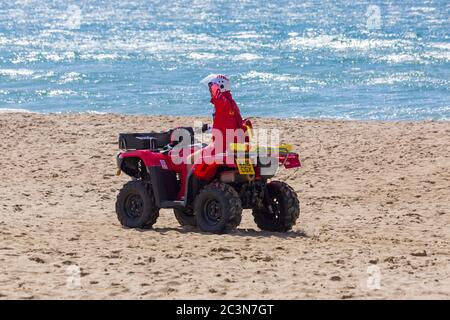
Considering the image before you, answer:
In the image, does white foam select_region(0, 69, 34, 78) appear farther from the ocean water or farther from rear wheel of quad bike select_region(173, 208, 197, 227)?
rear wheel of quad bike select_region(173, 208, 197, 227)

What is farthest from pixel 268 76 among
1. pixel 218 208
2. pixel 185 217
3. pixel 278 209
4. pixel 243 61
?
pixel 218 208

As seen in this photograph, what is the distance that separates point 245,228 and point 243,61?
24.3 metres

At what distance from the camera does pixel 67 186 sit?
595 inches

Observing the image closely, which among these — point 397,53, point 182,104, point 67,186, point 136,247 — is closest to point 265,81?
point 182,104

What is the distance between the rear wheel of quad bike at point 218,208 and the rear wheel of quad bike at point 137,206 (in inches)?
27.6

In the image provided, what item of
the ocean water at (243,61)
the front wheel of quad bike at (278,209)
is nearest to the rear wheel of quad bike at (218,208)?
the front wheel of quad bike at (278,209)

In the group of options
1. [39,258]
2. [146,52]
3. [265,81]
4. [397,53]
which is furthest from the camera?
[146,52]

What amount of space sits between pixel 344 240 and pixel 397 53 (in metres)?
26.8

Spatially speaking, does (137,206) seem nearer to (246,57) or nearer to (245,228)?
(245,228)

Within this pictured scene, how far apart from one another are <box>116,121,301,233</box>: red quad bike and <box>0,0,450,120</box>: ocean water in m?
12.6

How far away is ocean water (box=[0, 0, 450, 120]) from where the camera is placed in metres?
27.0

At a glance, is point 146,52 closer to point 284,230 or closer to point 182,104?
point 182,104

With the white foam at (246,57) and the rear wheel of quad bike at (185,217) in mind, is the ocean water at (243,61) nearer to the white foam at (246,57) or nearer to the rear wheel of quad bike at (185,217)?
the white foam at (246,57)

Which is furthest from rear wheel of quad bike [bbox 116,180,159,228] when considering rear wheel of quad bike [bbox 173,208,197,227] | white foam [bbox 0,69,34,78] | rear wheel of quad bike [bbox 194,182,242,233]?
white foam [bbox 0,69,34,78]
